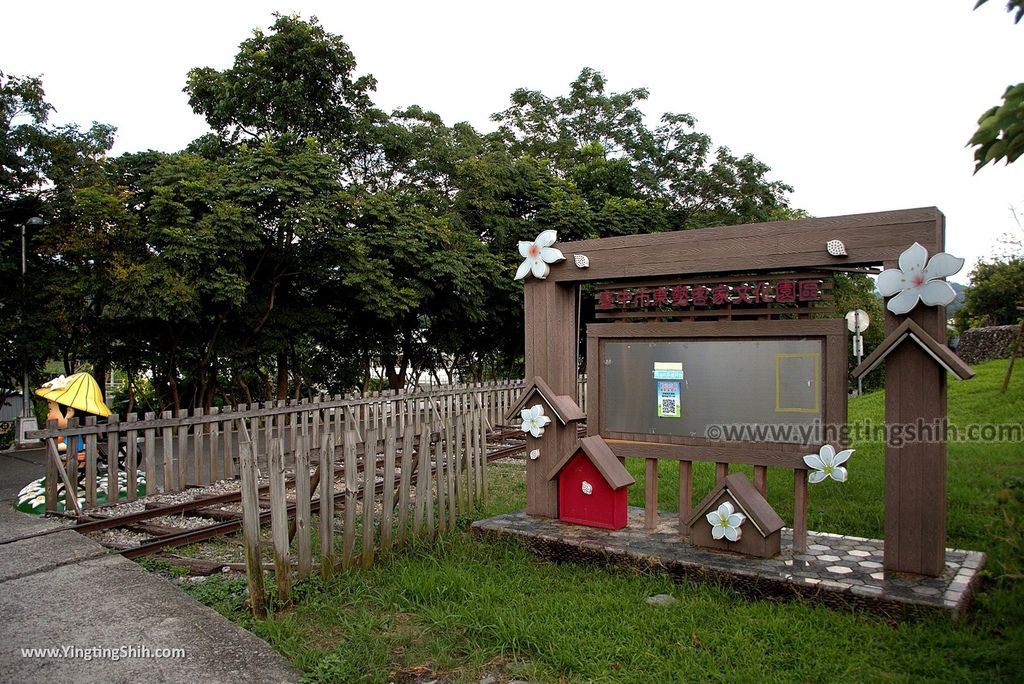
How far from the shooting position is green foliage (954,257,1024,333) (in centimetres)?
2416

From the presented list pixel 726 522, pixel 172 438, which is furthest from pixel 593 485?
pixel 172 438

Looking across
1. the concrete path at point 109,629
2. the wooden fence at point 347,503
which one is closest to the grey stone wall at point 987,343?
the wooden fence at point 347,503

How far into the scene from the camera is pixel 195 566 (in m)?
5.51

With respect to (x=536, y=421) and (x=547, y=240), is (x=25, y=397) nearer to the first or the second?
(x=536, y=421)

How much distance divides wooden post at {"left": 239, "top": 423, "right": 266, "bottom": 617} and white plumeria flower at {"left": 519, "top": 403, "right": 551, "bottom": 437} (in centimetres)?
253

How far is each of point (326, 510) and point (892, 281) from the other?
415cm

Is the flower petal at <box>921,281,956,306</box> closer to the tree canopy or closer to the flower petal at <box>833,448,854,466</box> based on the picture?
the flower petal at <box>833,448,854,466</box>

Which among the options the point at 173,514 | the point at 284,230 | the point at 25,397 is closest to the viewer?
the point at 173,514

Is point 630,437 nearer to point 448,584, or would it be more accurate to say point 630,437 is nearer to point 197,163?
point 448,584

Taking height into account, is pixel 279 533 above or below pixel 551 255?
below

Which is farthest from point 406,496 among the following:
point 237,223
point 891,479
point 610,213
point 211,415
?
point 610,213

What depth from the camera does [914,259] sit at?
428 cm

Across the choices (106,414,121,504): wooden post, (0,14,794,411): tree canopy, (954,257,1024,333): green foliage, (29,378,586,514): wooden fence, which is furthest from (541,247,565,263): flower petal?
(954,257,1024,333): green foliage

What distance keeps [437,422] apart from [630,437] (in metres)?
1.98
